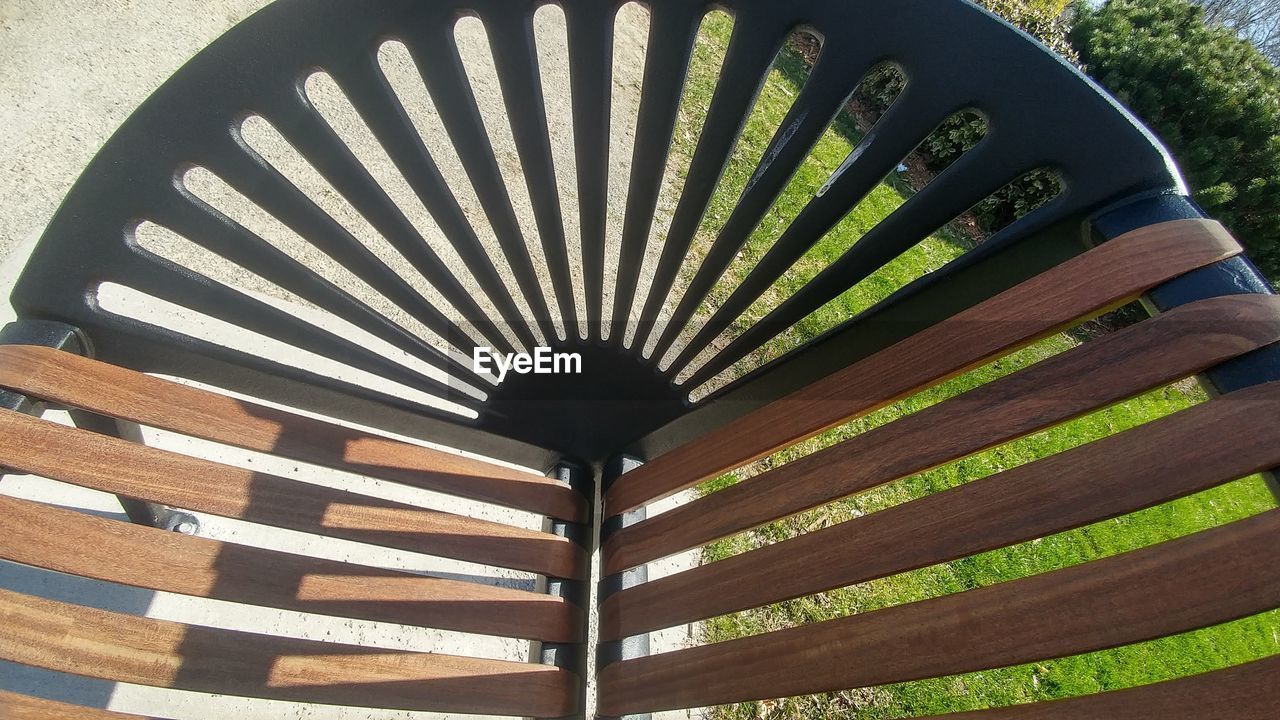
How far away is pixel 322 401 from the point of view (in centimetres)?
150

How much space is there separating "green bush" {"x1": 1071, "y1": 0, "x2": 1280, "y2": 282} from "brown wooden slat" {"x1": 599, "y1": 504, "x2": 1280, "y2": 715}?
5.79 metres

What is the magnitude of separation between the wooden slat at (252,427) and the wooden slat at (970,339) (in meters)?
0.35

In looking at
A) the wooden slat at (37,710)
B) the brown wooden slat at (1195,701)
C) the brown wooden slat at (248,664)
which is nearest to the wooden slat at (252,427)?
the brown wooden slat at (248,664)

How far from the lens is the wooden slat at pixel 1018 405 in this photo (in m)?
0.88

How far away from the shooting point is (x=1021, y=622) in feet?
2.74

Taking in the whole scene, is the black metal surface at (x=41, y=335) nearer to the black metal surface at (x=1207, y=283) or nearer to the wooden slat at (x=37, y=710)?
the wooden slat at (x=37, y=710)

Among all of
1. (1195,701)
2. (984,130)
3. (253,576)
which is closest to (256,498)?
(253,576)

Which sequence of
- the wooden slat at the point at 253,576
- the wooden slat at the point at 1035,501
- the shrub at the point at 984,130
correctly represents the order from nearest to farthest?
1. the wooden slat at the point at 1035,501
2. the wooden slat at the point at 253,576
3. the shrub at the point at 984,130

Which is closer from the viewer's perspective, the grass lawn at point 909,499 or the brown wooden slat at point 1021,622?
the brown wooden slat at point 1021,622

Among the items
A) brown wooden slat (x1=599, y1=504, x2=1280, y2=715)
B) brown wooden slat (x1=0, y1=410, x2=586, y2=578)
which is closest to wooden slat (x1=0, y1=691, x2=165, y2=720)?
brown wooden slat (x1=0, y1=410, x2=586, y2=578)

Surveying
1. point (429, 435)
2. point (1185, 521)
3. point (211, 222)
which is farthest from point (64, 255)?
point (1185, 521)

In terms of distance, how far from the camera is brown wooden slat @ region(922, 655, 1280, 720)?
66 cm

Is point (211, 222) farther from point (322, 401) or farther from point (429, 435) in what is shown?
point (429, 435)

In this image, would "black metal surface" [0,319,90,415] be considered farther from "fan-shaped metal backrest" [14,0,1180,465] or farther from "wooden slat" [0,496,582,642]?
"wooden slat" [0,496,582,642]
